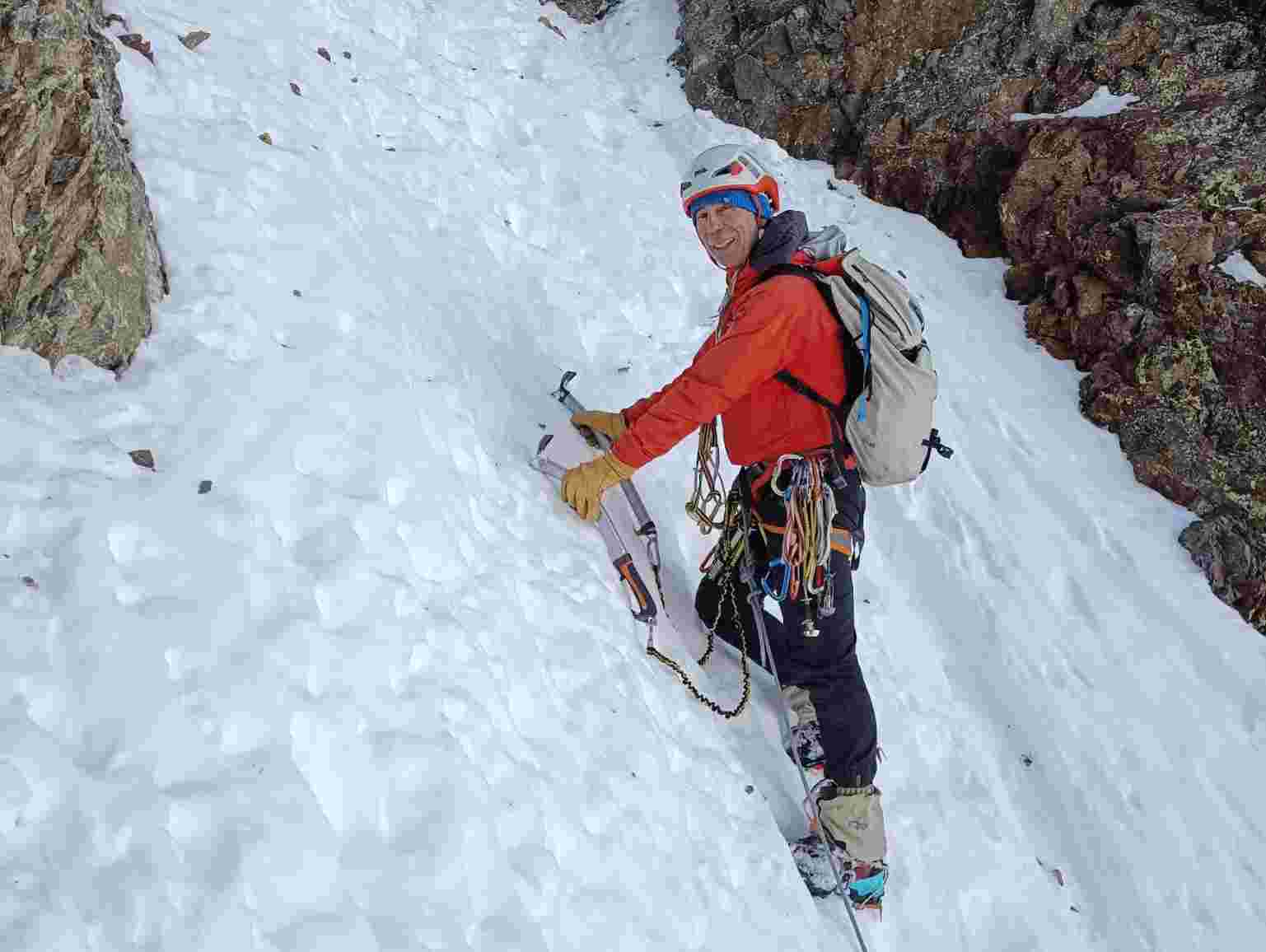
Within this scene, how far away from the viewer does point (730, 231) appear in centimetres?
341

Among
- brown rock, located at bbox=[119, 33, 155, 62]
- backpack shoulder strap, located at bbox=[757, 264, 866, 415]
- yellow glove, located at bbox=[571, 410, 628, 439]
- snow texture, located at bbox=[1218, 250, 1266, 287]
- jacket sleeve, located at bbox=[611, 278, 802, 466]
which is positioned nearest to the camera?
jacket sleeve, located at bbox=[611, 278, 802, 466]

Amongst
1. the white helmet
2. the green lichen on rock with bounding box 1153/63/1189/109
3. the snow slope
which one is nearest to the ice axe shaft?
the snow slope

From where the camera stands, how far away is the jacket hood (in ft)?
10.9

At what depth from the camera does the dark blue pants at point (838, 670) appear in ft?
11.4

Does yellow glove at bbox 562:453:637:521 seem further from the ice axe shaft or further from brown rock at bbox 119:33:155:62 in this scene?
brown rock at bbox 119:33:155:62

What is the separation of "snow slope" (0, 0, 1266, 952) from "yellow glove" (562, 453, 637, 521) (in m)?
0.16

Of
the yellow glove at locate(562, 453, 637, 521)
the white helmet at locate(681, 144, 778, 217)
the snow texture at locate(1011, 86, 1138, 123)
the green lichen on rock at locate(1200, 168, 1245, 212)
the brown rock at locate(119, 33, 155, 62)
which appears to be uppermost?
the snow texture at locate(1011, 86, 1138, 123)

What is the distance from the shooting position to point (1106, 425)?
6.06 metres

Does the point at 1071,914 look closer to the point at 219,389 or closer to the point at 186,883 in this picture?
the point at 186,883

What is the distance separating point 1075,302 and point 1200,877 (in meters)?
4.44

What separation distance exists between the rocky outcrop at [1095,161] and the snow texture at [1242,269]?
0.07 meters

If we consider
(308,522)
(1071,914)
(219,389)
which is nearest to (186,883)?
(308,522)

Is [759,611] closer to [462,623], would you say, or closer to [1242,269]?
[462,623]

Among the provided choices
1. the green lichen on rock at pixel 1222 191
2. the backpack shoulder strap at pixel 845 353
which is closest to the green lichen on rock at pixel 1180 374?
the green lichen on rock at pixel 1222 191
